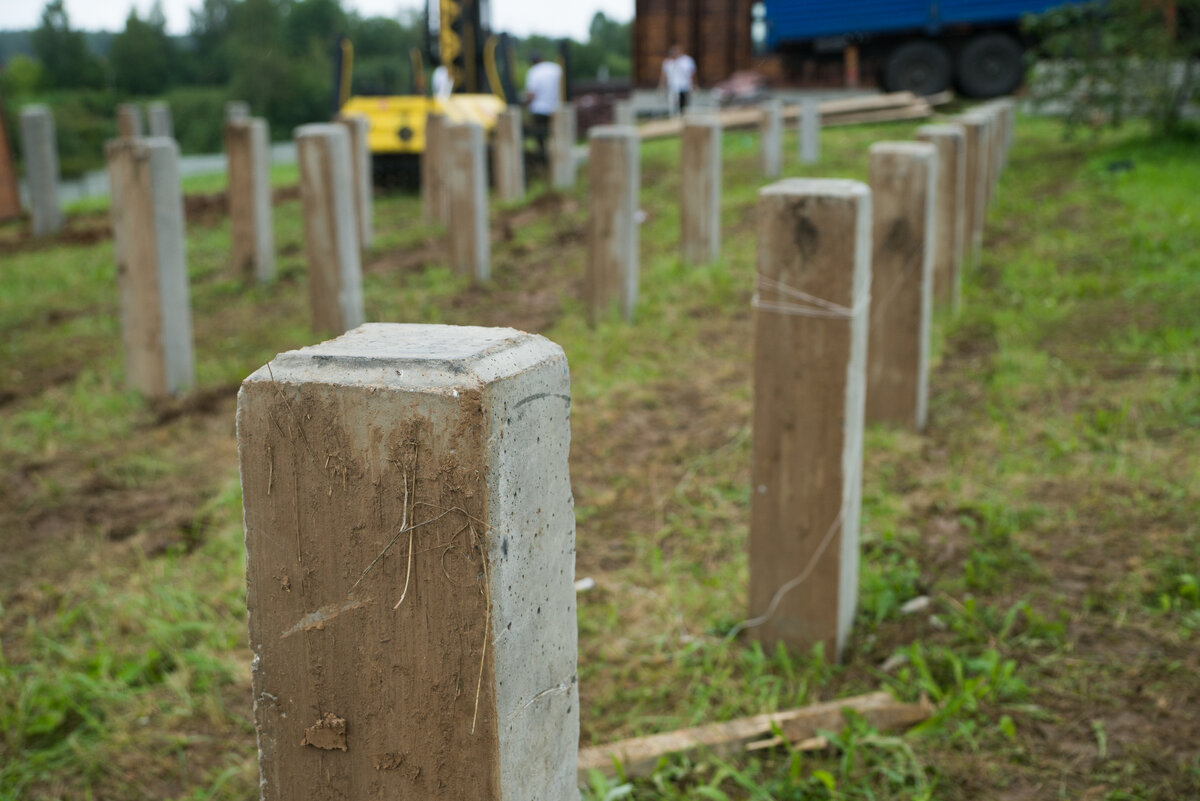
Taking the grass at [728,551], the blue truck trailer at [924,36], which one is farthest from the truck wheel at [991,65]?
the grass at [728,551]

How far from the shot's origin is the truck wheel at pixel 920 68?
19281mm

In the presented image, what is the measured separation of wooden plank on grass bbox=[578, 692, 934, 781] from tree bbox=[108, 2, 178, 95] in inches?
1466

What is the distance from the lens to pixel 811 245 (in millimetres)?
2838

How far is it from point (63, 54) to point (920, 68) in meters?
26.7

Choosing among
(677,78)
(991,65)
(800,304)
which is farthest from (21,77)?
(800,304)

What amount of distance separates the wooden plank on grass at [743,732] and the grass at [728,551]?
0.15 ft

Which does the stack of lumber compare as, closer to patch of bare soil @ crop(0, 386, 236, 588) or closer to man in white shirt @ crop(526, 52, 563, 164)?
man in white shirt @ crop(526, 52, 563, 164)

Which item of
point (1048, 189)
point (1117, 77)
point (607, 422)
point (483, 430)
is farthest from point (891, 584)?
point (1117, 77)

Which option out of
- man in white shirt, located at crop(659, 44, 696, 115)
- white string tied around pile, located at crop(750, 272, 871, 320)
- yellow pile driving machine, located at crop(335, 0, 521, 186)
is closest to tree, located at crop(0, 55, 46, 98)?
man in white shirt, located at crop(659, 44, 696, 115)

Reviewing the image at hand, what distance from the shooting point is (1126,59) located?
12227 millimetres

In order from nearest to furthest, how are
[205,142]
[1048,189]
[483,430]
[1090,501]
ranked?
1. [483,430]
2. [1090,501]
3. [1048,189]
4. [205,142]

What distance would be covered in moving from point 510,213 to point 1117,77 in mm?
6916

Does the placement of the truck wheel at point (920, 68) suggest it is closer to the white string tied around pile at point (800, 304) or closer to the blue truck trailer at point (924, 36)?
the blue truck trailer at point (924, 36)

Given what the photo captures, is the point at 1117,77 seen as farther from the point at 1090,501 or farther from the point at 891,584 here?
the point at 891,584
